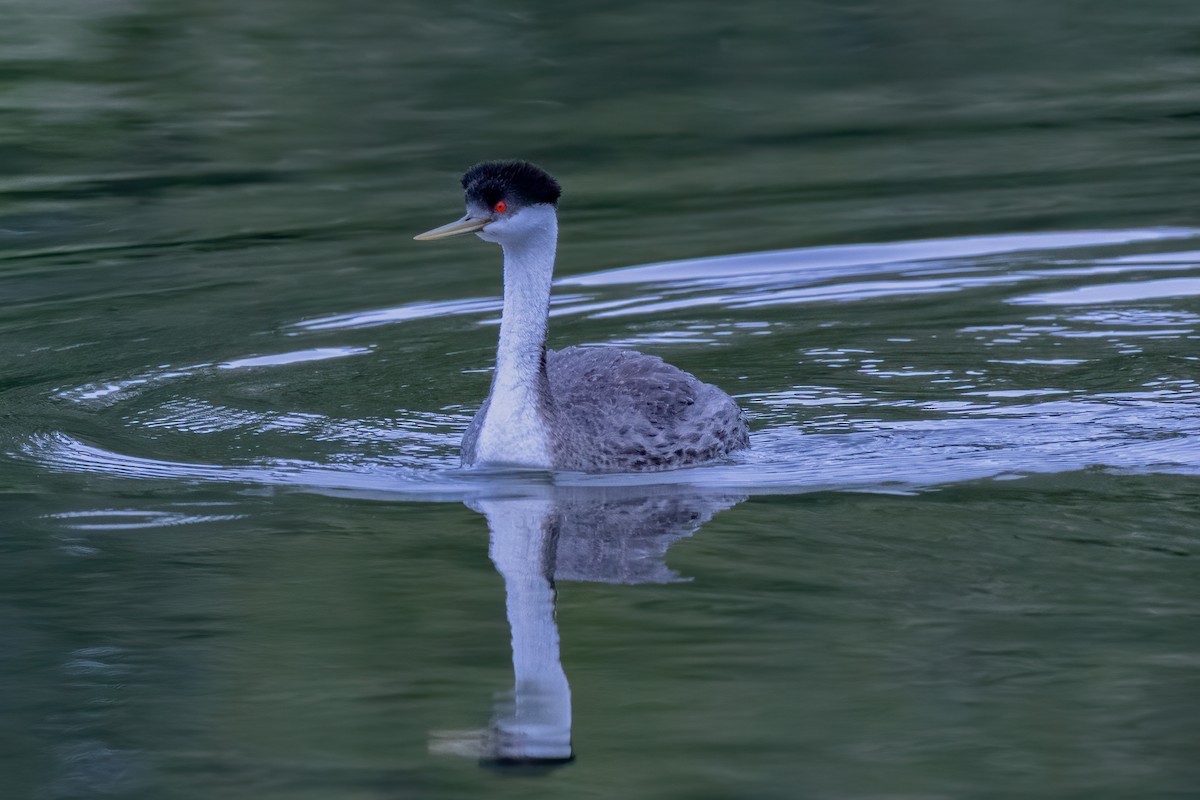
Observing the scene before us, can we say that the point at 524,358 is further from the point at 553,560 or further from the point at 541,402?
the point at 553,560

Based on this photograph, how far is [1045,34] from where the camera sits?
76.0 ft

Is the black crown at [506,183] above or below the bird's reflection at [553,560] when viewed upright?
above

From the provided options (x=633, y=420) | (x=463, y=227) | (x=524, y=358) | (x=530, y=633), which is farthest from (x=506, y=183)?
(x=530, y=633)

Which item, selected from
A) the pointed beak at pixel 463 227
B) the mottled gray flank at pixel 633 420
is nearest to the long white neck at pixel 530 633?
the mottled gray flank at pixel 633 420

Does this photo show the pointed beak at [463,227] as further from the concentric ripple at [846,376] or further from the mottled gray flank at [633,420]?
the concentric ripple at [846,376]

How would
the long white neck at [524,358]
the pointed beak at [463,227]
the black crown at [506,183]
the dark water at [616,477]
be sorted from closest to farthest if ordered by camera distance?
the dark water at [616,477]
the pointed beak at [463,227]
the black crown at [506,183]
the long white neck at [524,358]

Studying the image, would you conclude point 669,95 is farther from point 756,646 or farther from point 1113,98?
point 756,646

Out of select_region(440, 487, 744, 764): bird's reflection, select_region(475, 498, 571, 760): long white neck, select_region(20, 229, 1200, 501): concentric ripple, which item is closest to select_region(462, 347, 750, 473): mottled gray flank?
select_region(20, 229, 1200, 501): concentric ripple

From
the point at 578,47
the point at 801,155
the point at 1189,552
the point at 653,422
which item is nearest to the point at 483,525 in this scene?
the point at 653,422

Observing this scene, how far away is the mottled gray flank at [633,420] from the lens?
9.71 m

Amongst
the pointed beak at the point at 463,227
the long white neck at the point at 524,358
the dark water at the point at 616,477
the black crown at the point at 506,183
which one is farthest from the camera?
the long white neck at the point at 524,358

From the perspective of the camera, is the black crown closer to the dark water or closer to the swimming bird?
the swimming bird

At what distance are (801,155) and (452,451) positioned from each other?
8347 millimetres

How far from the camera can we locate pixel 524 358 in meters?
9.75
